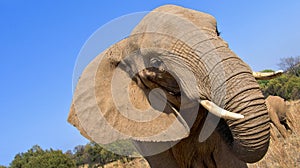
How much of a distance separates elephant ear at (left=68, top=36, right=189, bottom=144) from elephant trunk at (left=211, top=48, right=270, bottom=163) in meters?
0.54

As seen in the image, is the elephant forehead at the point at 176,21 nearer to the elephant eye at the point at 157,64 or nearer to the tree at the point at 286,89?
the elephant eye at the point at 157,64

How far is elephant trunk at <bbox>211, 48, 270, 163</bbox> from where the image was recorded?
8.84 ft

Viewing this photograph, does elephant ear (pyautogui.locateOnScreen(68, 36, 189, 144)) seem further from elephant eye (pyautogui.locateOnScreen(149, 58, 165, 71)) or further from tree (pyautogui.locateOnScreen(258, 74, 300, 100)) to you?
tree (pyautogui.locateOnScreen(258, 74, 300, 100))

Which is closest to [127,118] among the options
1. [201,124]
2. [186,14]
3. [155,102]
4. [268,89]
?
[155,102]

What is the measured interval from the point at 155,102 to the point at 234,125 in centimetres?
74

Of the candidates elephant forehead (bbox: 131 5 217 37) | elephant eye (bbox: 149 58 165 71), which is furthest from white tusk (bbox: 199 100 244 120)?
elephant forehead (bbox: 131 5 217 37)

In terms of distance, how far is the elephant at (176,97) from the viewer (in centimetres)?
277

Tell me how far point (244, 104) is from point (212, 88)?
0.83 feet

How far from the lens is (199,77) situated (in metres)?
2.96

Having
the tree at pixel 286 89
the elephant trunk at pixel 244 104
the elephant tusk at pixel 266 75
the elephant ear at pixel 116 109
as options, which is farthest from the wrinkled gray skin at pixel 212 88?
the tree at pixel 286 89

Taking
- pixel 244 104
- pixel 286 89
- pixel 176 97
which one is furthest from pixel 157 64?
pixel 286 89

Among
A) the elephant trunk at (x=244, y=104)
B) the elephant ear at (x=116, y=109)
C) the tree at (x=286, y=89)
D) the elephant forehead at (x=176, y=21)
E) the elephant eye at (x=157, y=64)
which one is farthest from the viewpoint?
the tree at (x=286, y=89)

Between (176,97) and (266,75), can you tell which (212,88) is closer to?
(176,97)

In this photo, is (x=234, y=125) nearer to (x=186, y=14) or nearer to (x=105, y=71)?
(x=186, y=14)
